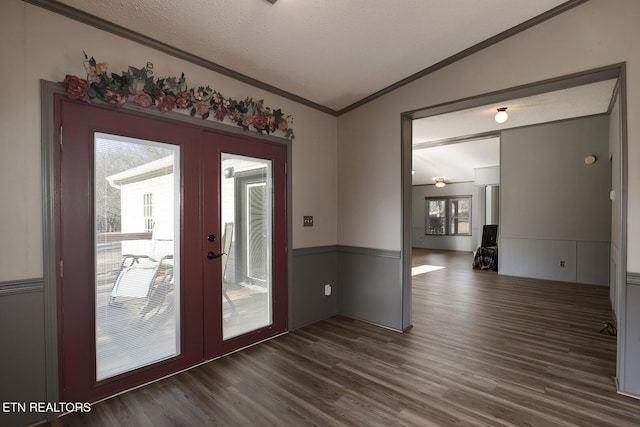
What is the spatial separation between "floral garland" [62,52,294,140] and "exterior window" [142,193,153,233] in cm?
68

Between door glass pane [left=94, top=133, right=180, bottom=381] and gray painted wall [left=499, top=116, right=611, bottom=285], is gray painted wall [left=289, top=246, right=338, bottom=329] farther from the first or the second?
gray painted wall [left=499, top=116, right=611, bottom=285]

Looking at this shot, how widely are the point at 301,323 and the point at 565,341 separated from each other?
2.74 meters

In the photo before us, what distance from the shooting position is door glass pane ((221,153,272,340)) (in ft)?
9.70

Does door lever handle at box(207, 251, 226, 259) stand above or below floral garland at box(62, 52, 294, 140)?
below

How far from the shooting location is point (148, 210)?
247 cm

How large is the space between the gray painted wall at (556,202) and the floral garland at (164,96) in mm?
5181

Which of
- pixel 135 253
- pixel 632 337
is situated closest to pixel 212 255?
pixel 135 253

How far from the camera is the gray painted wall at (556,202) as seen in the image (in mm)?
5445

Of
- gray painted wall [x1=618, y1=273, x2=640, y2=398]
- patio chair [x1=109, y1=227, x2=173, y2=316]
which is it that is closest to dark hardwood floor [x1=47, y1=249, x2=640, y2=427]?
gray painted wall [x1=618, y1=273, x2=640, y2=398]

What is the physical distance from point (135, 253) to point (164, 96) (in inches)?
48.0

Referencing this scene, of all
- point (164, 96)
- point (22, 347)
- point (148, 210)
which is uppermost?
point (164, 96)

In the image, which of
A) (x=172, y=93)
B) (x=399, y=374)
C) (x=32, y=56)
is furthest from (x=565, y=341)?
(x=32, y=56)

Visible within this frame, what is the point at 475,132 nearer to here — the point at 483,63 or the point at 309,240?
the point at 483,63

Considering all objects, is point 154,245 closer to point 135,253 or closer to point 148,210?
point 135,253
